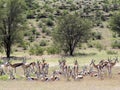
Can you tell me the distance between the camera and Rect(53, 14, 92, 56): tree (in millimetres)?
54500

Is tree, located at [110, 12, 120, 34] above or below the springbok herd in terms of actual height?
below

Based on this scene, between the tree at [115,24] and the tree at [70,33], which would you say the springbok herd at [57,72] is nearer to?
the tree at [70,33]

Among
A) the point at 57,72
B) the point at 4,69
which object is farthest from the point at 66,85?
the point at 4,69

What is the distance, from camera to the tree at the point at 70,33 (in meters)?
54.5

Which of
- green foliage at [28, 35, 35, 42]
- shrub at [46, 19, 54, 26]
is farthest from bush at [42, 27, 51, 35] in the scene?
shrub at [46, 19, 54, 26]

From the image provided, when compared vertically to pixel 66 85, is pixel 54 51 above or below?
below

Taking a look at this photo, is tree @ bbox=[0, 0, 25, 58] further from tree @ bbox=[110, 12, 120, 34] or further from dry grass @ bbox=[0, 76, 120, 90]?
dry grass @ bbox=[0, 76, 120, 90]

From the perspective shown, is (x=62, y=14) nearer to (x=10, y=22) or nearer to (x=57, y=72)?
(x=10, y=22)

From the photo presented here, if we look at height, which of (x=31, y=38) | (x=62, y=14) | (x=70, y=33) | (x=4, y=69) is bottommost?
(x=31, y=38)

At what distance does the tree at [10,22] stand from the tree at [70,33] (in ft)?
18.1

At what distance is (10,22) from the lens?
5194cm

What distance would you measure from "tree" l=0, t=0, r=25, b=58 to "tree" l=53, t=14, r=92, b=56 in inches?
217

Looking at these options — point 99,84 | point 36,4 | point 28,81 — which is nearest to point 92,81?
point 99,84

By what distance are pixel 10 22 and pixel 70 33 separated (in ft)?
26.8
